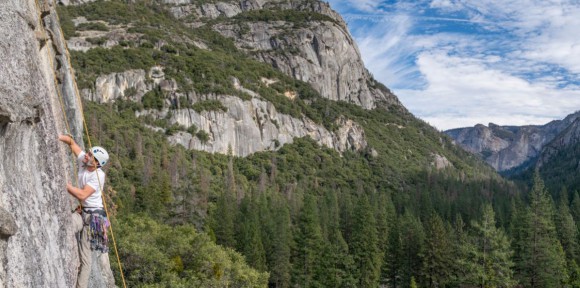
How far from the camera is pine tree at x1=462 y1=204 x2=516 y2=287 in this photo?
132ft

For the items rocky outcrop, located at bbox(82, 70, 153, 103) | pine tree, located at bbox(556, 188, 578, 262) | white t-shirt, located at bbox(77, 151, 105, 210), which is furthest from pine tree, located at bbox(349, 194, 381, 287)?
rocky outcrop, located at bbox(82, 70, 153, 103)

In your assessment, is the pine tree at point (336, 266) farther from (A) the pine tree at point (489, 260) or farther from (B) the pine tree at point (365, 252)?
(A) the pine tree at point (489, 260)

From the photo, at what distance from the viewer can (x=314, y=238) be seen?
52.6m

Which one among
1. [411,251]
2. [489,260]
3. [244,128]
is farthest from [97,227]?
[244,128]

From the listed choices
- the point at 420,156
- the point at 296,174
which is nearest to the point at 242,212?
the point at 296,174

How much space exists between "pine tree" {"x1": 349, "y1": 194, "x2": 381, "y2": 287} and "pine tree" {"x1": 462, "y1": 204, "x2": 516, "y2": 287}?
1095cm

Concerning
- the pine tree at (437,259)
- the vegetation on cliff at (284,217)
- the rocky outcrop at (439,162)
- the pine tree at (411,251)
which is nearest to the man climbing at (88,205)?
the vegetation on cliff at (284,217)

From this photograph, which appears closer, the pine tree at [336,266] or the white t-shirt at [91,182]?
the white t-shirt at [91,182]

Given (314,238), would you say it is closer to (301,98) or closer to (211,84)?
(211,84)

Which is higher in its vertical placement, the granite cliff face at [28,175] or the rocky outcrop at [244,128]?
the rocky outcrop at [244,128]

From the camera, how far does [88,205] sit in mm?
8406

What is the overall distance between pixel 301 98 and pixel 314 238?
123 metres

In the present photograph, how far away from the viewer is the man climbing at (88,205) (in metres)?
8.09

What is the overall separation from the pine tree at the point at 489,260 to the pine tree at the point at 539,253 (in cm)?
474
